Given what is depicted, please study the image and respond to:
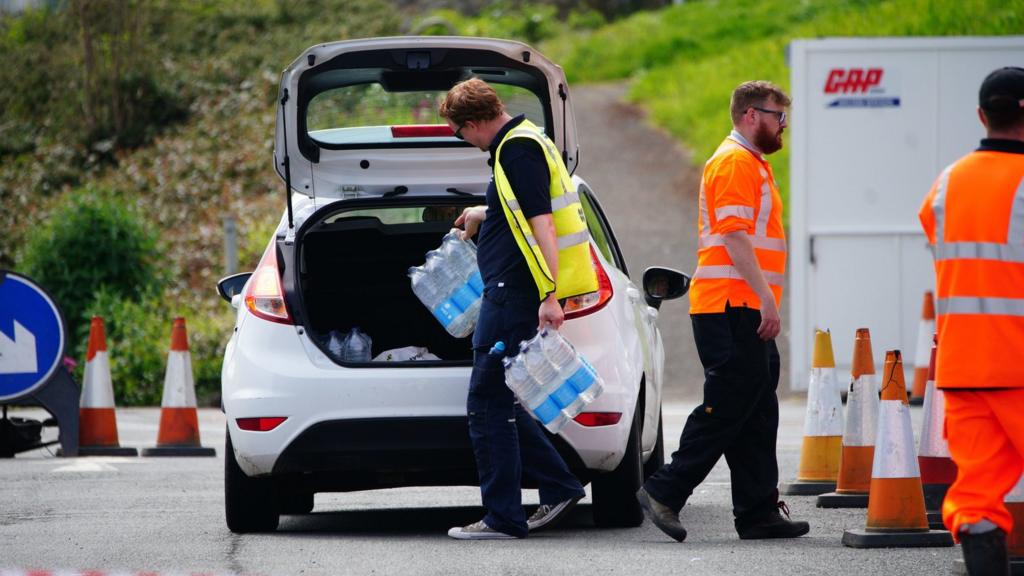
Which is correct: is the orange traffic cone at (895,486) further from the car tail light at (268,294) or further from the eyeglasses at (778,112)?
the car tail light at (268,294)

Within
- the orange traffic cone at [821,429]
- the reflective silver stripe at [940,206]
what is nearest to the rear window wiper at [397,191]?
the orange traffic cone at [821,429]

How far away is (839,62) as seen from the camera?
14.4 meters

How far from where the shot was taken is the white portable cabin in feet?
47.1

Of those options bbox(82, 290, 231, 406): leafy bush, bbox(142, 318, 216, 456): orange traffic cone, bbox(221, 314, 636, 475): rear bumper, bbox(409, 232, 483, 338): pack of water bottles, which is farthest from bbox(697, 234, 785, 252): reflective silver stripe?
bbox(82, 290, 231, 406): leafy bush

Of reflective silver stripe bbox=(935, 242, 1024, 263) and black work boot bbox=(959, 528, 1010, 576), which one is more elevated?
reflective silver stripe bbox=(935, 242, 1024, 263)

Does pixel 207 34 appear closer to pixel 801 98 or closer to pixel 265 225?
pixel 265 225

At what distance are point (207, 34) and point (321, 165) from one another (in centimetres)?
1991

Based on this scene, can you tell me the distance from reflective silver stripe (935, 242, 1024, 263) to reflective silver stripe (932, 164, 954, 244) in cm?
5

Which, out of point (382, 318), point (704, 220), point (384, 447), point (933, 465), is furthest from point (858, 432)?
point (382, 318)

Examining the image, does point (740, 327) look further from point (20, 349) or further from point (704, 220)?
point (20, 349)

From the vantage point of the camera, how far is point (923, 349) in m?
13.8

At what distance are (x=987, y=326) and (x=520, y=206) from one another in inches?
80.1

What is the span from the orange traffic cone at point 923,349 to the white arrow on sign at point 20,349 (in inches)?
257

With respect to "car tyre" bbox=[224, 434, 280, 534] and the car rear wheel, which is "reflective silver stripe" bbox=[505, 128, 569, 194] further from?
the car rear wheel
